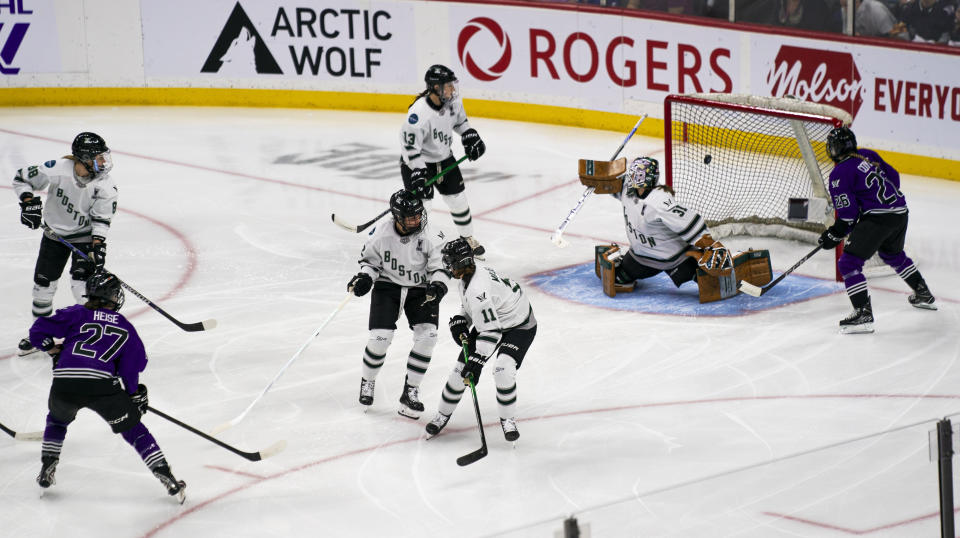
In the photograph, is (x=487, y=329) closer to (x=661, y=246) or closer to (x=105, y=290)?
(x=105, y=290)

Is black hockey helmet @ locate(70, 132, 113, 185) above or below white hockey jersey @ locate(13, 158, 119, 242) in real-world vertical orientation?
above

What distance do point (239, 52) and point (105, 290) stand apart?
973 centimetres

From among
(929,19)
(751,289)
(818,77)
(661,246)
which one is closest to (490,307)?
(751,289)

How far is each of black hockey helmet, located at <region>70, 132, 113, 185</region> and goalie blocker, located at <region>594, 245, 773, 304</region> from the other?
3137 mm

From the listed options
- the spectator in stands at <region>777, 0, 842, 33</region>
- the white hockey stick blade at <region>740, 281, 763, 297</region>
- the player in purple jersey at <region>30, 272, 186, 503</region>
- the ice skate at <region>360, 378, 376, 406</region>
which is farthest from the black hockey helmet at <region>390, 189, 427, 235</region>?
the spectator in stands at <region>777, 0, 842, 33</region>

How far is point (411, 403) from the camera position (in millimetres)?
6594

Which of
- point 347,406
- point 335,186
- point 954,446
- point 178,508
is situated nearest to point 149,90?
point 335,186

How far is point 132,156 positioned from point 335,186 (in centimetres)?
244

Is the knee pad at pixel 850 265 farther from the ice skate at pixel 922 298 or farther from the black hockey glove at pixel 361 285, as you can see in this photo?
the black hockey glove at pixel 361 285

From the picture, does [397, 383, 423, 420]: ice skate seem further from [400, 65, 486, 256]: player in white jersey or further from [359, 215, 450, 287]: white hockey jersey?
[400, 65, 486, 256]: player in white jersey

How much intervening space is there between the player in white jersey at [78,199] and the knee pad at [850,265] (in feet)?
13.3

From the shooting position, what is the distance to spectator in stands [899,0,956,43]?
10.6 m

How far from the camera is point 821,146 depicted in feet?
34.5

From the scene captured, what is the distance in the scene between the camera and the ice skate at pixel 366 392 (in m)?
6.72
